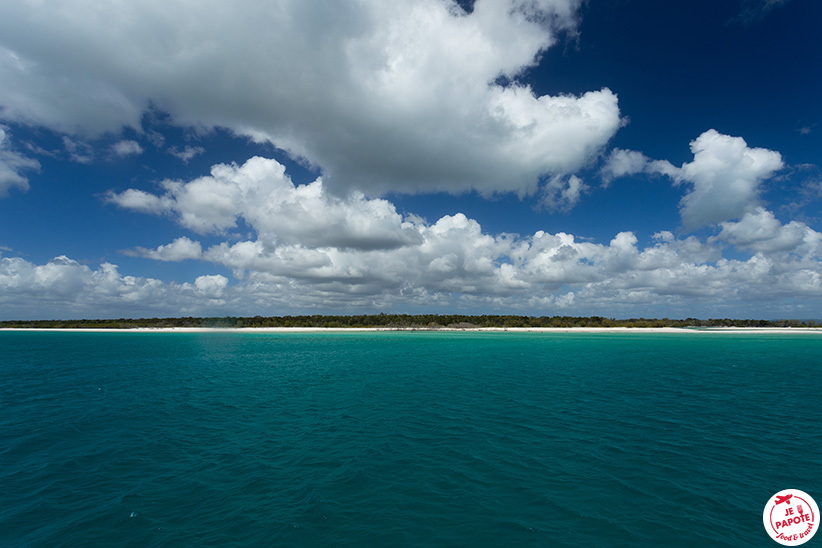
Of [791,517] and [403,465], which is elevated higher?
[403,465]

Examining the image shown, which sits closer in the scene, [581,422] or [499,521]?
[499,521]

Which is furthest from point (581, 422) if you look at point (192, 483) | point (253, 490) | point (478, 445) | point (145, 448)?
point (145, 448)

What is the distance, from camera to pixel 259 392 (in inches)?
1522

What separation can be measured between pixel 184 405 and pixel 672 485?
121ft

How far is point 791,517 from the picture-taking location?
1495cm

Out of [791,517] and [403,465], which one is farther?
[403,465]

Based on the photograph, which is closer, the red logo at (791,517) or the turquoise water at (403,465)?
the turquoise water at (403,465)

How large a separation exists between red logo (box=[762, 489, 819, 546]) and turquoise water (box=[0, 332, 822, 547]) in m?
0.43

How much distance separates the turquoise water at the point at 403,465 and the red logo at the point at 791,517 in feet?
1.43

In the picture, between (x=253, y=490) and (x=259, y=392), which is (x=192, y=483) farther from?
(x=259, y=392)

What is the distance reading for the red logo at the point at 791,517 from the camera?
13.3 metres

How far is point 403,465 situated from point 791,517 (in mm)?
16976

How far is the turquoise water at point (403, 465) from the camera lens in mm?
13234

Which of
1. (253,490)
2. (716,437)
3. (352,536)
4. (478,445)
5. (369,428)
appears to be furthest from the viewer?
(369,428)
